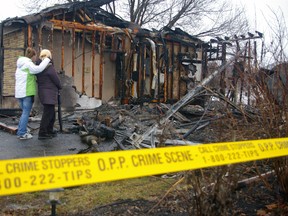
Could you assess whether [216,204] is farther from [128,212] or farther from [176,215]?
[128,212]

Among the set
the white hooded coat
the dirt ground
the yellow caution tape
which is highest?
the white hooded coat

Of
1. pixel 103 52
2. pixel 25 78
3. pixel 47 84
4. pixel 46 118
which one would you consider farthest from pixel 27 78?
pixel 103 52

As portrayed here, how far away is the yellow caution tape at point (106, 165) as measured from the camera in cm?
244

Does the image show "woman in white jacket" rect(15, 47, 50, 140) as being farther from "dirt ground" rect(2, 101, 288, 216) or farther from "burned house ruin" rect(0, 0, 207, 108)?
"burned house ruin" rect(0, 0, 207, 108)

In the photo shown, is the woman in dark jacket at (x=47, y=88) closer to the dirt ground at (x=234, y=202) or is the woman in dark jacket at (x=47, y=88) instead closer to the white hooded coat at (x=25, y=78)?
the white hooded coat at (x=25, y=78)

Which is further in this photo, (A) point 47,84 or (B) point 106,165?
(A) point 47,84

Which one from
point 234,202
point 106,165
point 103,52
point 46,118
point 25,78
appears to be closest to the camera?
point 106,165

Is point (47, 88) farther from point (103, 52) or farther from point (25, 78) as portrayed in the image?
point (103, 52)

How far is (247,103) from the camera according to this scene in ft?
15.5

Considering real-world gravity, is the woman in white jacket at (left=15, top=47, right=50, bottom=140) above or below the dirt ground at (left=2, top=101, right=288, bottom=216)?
above

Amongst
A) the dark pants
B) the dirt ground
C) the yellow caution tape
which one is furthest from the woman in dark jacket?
the yellow caution tape

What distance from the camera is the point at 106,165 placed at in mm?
2748

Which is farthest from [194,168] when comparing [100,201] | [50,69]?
[50,69]

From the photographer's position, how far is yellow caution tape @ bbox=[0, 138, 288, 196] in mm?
2439
